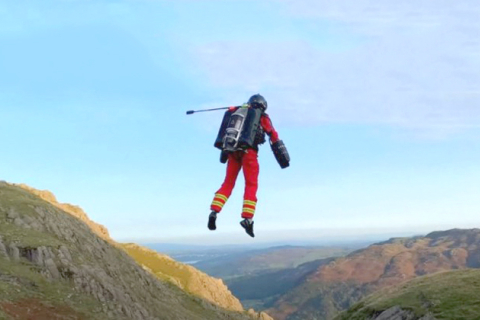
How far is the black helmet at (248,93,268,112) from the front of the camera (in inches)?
475

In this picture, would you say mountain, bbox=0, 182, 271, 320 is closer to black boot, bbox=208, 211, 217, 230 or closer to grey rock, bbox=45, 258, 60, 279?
grey rock, bbox=45, 258, 60, 279

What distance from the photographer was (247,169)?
1196 centimetres

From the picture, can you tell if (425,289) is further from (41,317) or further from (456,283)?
(41,317)

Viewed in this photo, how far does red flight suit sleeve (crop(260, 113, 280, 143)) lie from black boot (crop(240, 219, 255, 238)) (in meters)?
2.18

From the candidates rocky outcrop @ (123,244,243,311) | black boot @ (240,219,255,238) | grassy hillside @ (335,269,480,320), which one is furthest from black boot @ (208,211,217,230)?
rocky outcrop @ (123,244,243,311)

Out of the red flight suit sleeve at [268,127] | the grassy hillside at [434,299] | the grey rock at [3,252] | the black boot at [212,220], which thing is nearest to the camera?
the black boot at [212,220]

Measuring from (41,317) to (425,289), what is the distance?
1247 inches

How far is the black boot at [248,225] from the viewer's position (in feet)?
36.2

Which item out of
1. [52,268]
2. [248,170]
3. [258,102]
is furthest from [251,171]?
[52,268]

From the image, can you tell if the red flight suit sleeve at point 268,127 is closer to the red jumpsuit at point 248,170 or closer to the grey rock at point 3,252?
the red jumpsuit at point 248,170

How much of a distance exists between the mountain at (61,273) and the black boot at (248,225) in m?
22.5

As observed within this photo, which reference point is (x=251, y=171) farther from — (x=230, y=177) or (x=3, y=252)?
(x=3, y=252)

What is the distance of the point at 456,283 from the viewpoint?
137 ft

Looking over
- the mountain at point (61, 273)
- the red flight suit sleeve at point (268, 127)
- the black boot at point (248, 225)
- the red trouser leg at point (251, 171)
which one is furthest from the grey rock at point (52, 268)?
the red flight suit sleeve at point (268, 127)
